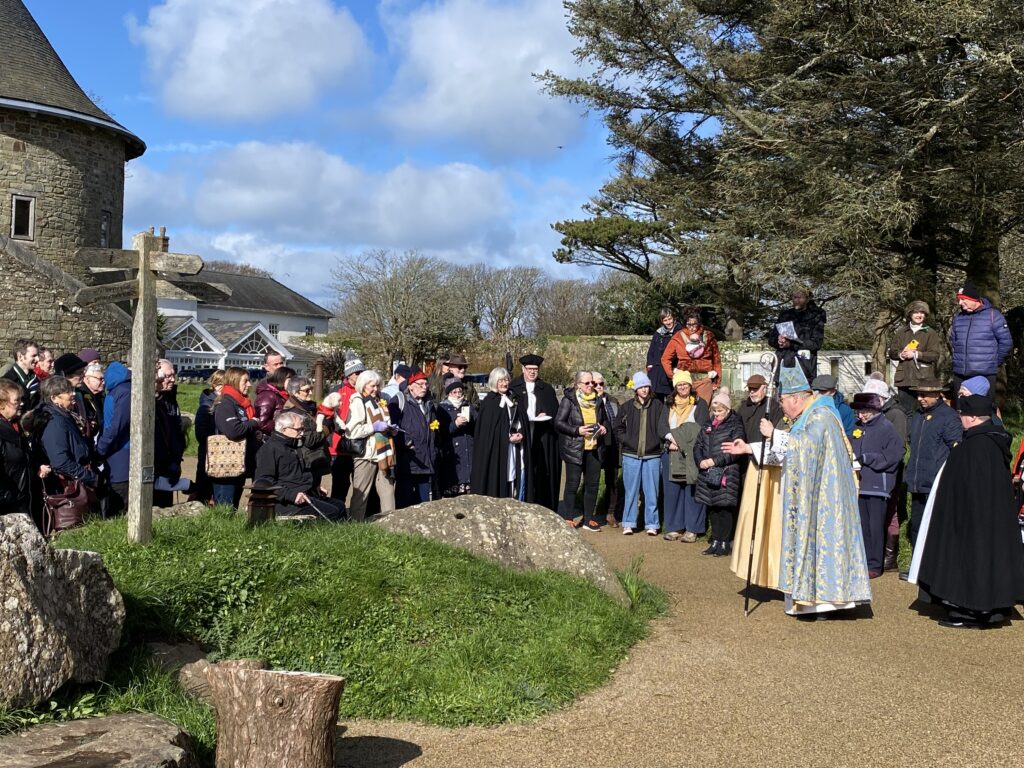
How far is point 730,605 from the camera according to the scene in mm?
8477

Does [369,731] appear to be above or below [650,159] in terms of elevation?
below

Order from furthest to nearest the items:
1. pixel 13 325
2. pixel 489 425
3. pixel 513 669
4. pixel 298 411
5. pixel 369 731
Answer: pixel 13 325 → pixel 489 425 → pixel 298 411 → pixel 513 669 → pixel 369 731

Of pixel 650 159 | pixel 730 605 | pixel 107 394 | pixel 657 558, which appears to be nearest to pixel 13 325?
pixel 650 159

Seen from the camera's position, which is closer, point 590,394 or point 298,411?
point 298,411

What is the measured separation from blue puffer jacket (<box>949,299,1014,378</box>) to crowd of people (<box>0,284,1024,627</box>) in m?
0.02

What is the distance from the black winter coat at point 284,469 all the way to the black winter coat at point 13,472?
1.84 m

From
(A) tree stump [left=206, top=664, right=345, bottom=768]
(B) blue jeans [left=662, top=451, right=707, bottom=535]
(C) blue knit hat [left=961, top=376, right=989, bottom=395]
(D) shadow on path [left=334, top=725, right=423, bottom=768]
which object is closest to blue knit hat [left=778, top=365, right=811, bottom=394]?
(C) blue knit hat [left=961, top=376, right=989, bottom=395]

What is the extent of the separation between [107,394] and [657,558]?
554cm

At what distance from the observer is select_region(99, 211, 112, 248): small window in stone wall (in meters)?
29.1

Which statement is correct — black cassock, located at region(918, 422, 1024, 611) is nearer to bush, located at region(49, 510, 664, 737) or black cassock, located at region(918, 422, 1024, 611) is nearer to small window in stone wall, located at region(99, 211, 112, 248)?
bush, located at region(49, 510, 664, 737)

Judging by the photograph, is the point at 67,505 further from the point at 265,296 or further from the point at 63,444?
the point at 265,296

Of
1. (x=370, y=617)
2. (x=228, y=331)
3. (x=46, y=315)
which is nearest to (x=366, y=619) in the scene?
(x=370, y=617)

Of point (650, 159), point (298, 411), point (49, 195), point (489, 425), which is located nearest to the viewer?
point (298, 411)

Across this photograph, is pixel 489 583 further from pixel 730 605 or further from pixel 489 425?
pixel 489 425
